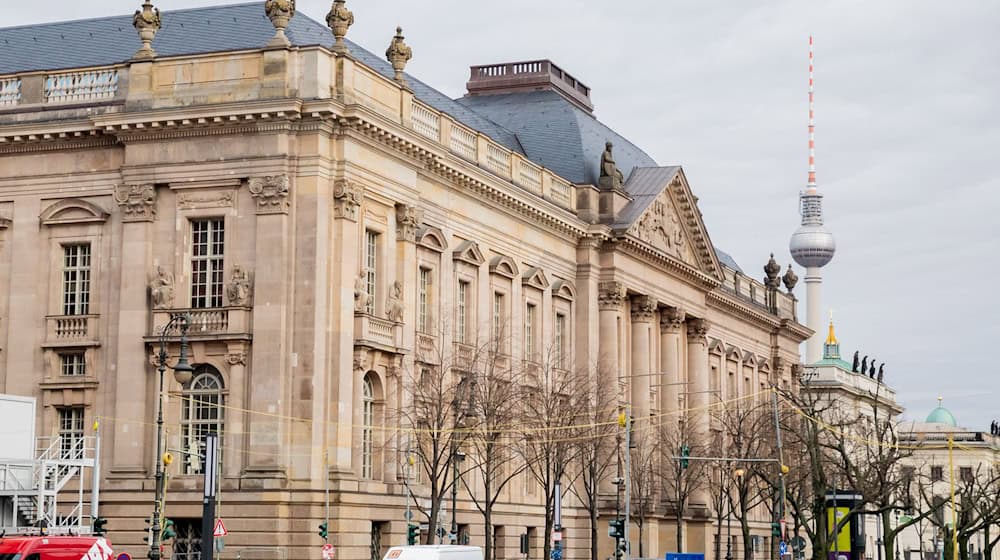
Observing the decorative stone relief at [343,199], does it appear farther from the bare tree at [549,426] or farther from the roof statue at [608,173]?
the roof statue at [608,173]

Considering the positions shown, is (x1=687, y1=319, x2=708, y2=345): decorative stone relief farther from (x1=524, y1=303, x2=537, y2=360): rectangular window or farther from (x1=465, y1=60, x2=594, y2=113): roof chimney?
(x1=524, y1=303, x2=537, y2=360): rectangular window

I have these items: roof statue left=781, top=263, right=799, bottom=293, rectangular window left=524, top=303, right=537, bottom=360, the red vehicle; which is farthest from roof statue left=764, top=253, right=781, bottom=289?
the red vehicle

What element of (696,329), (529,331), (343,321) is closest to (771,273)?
(696,329)

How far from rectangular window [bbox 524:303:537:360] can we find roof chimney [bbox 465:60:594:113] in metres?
20.0

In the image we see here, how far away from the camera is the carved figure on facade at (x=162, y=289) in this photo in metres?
64.1

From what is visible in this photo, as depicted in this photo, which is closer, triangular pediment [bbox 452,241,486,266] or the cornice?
triangular pediment [bbox 452,241,486,266]

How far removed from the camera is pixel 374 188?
219 ft

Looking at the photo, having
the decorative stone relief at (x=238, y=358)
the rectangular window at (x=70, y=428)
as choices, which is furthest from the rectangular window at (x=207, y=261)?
the rectangular window at (x=70, y=428)

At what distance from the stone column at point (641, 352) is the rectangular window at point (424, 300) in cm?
2468

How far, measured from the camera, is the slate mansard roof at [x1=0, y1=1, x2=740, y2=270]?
7088 cm

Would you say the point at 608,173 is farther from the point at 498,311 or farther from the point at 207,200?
the point at 207,200

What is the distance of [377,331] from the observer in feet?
218

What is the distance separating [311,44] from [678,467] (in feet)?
117

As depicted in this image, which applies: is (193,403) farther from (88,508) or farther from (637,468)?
(637,468)
